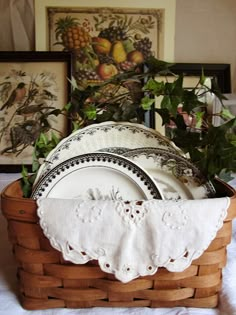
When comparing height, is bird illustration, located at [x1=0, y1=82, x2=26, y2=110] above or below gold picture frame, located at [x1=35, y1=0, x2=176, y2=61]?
below

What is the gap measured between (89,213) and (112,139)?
0.19m

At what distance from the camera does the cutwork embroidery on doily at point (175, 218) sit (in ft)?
1.40

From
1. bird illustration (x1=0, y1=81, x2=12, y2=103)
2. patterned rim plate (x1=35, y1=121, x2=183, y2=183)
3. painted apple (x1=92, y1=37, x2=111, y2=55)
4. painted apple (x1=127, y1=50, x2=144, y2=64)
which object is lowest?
patterned rim plate (x1=35, y1=121, x2=183, y2=183)

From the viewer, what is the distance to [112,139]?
0.60 m

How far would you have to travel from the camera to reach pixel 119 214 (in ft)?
1.40

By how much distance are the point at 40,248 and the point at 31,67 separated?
62 centimetres

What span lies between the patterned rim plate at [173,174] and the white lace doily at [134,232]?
0.35ft

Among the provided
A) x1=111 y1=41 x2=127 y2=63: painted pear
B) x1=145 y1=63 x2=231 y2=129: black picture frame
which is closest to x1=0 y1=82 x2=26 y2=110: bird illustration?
x1=111 y1=41 x2=127 y2=63: painted pear

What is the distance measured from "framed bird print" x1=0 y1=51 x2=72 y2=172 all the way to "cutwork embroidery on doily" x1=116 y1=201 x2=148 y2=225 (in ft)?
1.89

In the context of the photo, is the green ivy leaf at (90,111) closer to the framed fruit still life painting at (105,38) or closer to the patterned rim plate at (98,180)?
the patterned rim plate at (98,180)

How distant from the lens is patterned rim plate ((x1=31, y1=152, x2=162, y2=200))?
51 cm

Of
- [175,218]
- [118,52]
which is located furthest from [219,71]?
[175,218]

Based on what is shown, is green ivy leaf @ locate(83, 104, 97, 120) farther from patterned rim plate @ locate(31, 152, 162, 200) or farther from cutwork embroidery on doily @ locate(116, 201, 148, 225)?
cutwork embroidery on doily @ locate(116, 201, 148, 225)

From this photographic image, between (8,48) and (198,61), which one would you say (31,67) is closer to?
(8,48)
